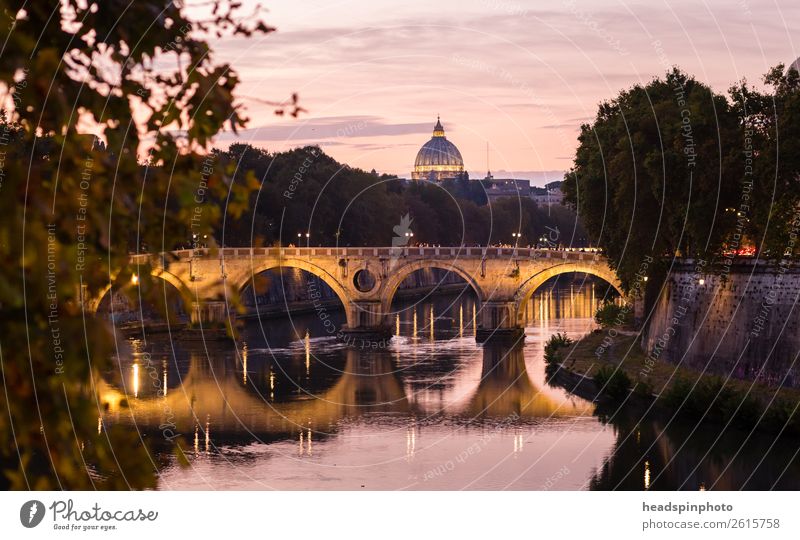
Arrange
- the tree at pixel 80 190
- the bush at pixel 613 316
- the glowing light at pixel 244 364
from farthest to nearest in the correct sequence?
the bush at pixel 613 316 → the glowing light at pixel 244 364 → the tree at pixel 80 190

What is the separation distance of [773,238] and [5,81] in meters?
28.9

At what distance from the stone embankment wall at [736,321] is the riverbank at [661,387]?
45cm

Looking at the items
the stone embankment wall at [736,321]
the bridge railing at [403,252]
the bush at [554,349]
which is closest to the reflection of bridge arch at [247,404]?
the bush at [554,349]

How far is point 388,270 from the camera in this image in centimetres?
6328

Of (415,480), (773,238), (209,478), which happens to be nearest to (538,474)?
(415,480)

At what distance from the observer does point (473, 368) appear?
46656 millimetres

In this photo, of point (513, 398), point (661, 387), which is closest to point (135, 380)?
point (513, 398)

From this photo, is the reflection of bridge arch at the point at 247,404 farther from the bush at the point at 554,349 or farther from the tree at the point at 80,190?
the tree at the point at 80,190

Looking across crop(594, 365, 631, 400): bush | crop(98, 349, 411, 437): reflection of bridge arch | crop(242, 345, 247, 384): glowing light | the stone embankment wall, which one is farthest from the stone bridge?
crop(594, 365, 631, 400): bush

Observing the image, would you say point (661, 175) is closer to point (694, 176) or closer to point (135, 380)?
point (694, 176)

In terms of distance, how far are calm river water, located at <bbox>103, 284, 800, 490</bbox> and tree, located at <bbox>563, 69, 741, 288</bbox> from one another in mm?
5441

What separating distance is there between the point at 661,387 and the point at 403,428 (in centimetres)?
731

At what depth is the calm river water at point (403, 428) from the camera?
91.6 feet

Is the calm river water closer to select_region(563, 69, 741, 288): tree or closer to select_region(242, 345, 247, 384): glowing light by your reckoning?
select_region(242, 345, 247, 384): glowing light
